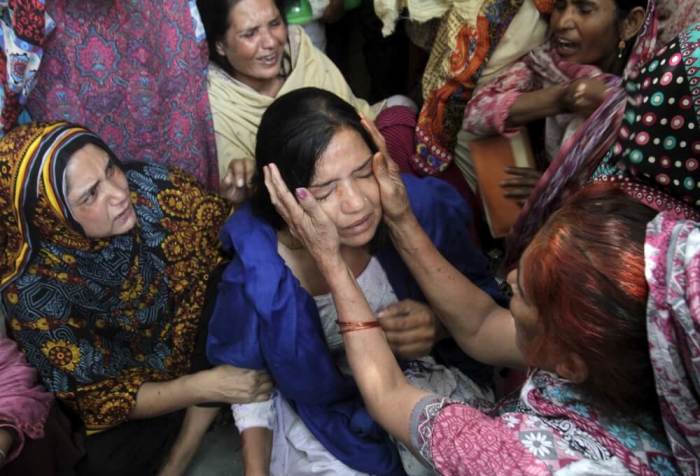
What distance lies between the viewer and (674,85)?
1132 millimetres

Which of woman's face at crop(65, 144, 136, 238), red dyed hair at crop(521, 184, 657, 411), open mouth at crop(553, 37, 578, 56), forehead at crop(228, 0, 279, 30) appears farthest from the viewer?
forehead at crop(228, 0, 279, 30)

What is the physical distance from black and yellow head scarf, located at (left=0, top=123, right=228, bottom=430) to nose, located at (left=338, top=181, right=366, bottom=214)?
2.40 feet

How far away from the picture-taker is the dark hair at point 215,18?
2230 millimetres

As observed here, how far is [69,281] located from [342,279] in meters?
0.92

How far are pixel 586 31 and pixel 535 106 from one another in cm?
29

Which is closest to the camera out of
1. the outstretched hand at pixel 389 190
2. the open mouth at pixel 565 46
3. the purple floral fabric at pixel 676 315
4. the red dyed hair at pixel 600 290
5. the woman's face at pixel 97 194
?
the purple floral fabric at pixel 676 315

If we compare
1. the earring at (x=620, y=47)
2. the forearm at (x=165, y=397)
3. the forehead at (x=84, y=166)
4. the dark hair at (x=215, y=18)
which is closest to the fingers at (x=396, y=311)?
the forearm at (x=165, y=397)

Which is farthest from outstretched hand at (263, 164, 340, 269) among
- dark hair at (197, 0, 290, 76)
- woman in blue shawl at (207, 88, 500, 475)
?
dark hair at (197, 0, 290, 76)

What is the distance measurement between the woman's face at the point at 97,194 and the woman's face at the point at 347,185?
0.61m

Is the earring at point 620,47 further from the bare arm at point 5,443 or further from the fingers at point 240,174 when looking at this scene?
the bare arm at point 5,443

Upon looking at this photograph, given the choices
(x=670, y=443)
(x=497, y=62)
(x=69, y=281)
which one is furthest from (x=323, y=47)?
(x=670, y=443)

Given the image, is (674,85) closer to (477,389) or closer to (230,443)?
(477,389)

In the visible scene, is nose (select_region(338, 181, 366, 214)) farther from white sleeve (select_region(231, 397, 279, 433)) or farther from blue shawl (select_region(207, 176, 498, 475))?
white sleeve (select_region(231, 397, 279, 433))

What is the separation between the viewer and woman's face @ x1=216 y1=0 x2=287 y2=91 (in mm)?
2236
